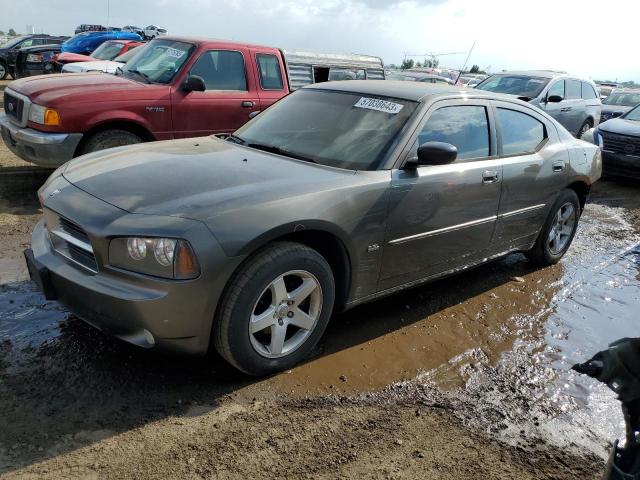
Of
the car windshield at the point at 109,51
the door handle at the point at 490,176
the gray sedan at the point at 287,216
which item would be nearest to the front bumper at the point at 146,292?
the gray sedan at the point at 287,216

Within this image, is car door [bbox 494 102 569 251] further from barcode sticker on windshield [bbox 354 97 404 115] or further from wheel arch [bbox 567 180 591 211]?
barcode sticker on windshield [bbox 354 97 404 115]

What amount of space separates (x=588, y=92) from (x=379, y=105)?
36.2 ft

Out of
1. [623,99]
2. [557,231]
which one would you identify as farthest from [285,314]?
[623,99]

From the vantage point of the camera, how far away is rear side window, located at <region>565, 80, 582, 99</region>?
11984 millimetres

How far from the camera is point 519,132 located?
4.66m

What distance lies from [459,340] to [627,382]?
7.88ft

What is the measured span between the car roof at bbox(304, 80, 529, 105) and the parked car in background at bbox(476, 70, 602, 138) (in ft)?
22.8

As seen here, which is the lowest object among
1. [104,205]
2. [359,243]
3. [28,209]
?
[28,209]

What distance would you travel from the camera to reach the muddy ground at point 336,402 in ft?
8.32

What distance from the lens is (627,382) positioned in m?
1.53

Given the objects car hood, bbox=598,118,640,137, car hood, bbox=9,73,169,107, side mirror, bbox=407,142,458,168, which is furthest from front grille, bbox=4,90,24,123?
car hood, bbox=598,118,640,137

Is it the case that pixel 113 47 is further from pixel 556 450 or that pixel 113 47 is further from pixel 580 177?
pixel 556 450

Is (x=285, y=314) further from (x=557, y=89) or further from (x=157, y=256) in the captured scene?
(x=557, y=89)

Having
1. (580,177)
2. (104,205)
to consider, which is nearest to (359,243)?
(104,205)
